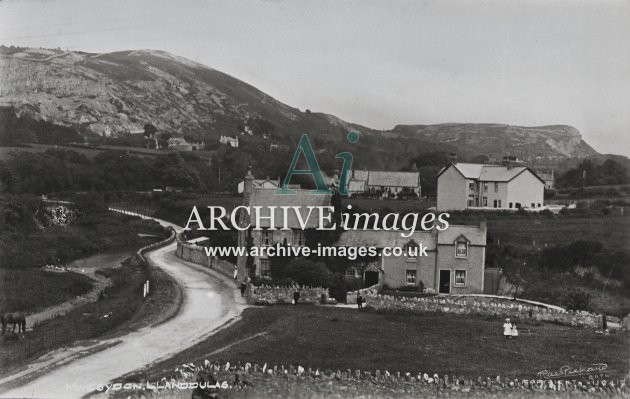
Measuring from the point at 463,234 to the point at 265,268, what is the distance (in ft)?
36.7

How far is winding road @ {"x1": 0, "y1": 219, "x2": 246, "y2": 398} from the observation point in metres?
19.1

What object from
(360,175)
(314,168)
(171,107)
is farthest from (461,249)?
(171,107)

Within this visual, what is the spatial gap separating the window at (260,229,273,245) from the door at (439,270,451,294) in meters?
9.83

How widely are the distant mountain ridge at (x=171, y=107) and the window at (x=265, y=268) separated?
22.1 feet

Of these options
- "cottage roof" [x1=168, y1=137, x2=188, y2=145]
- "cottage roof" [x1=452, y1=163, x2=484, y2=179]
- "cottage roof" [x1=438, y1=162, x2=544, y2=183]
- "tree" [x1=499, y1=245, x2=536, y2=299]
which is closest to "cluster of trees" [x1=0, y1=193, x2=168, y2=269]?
"cottage roof" [x1=168, y1=137, x2=188, y2=145]

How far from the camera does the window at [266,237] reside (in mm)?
35103

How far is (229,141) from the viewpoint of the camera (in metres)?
A: 43.4

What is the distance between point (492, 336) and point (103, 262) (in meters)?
31.0

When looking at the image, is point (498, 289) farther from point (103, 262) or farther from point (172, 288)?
point (103, 262)

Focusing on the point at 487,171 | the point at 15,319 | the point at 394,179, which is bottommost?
the point at 15,319

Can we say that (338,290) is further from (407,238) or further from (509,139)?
(509,139)

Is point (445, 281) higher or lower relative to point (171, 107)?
lower

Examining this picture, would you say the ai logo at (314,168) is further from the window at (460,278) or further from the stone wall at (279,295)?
the window at (460,278)
